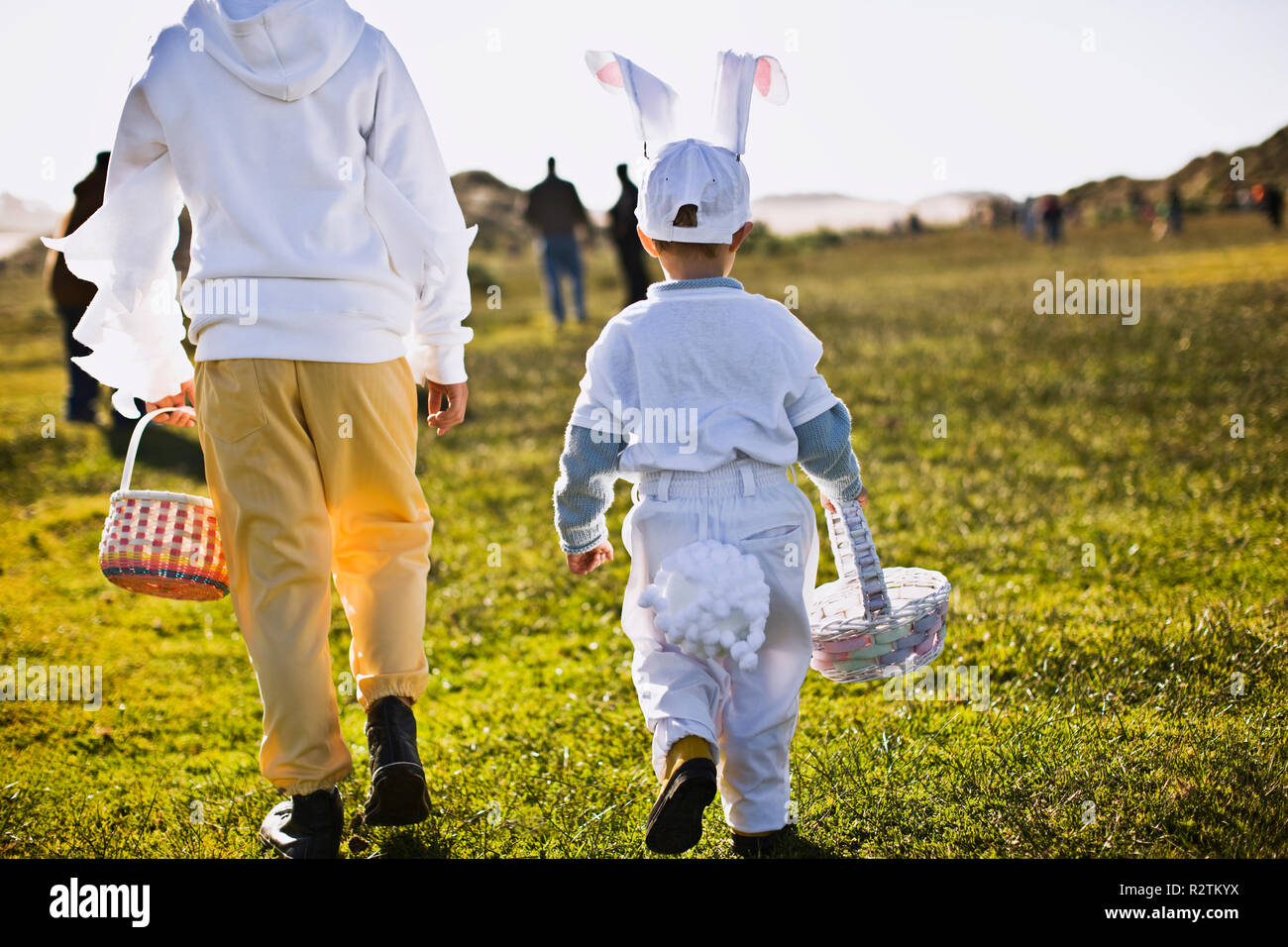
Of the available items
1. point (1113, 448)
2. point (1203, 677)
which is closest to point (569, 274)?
point (1113, 448)

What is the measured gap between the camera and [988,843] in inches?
116

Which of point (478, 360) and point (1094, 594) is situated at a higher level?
point (478, 360)

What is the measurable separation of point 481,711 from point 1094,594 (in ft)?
8.80

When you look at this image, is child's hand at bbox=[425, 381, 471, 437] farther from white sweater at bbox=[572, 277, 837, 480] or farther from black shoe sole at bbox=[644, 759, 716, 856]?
black shoe sole at bbox=[644, 759, 716, 856]

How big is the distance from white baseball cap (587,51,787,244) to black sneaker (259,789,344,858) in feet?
5.56

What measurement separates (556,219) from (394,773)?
13665 mm

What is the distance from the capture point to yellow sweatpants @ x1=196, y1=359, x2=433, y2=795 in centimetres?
282

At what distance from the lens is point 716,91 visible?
303 centimetres

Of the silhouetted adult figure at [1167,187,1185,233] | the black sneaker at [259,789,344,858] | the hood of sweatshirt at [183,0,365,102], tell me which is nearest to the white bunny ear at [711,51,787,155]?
the hood of sweatshirt at [183,0,365,102]

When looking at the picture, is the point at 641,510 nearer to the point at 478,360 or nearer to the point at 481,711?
the point at 481,711

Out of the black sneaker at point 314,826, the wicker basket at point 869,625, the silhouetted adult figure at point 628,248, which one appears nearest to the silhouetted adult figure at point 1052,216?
the silhouetted adult figure at point 628,248
